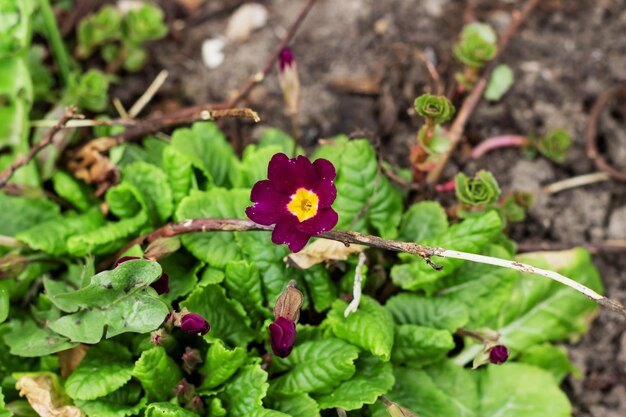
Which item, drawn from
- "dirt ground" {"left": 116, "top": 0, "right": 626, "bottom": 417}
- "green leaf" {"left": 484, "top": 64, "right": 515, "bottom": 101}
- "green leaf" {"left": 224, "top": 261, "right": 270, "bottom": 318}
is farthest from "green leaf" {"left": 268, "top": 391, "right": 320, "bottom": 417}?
"green leaf" {"left": 484, "top": 64, "right": 515, "bottom": 101}

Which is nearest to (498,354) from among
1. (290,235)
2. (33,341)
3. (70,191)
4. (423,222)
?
(423,222)

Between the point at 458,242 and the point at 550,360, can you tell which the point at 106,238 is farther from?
the point at 550,360

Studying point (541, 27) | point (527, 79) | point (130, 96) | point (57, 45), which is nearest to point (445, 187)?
point (527, 79)

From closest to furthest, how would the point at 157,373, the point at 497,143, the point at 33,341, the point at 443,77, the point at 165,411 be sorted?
the point at 165,411 → the point at 157,373 → the point at 33,341 → the point at 497,143 → the point at 443,77

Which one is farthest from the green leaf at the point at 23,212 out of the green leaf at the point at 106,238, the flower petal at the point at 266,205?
the flower petal at the point at 266,205

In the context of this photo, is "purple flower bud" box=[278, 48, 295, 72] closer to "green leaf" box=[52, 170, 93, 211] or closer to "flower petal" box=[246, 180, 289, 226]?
"flower petal" box=[246, 180, 289, 226]

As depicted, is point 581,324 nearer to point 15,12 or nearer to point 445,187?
point 445,187
